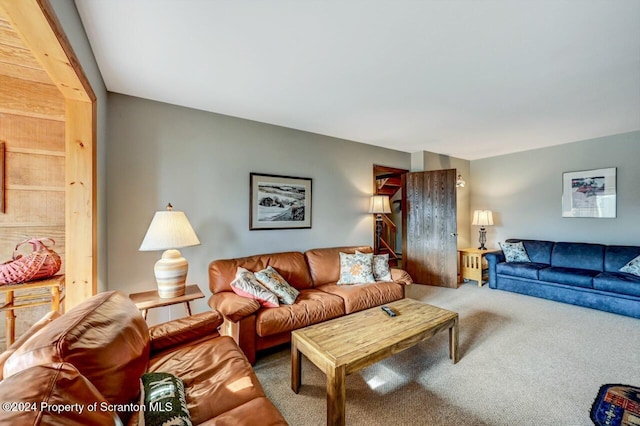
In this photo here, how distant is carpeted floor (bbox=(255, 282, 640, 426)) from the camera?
5.34 feet

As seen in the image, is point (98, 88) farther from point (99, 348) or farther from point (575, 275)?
point (575, 275)

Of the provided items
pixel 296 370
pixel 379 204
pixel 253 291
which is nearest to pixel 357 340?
pixel 296 370

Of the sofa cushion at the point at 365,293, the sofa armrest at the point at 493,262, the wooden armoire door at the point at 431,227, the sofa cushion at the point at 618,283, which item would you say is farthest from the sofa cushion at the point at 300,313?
the sofa cushion at the point at 618,283

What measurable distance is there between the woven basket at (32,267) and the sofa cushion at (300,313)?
1439 mm

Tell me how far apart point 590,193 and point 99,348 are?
19.6 feet

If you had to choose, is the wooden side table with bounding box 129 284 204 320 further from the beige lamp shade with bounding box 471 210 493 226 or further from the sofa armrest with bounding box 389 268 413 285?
the beige lamp shade with bounding box 471 210 493 226

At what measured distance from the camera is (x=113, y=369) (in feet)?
3.42

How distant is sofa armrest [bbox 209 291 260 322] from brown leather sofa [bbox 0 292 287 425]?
280 millimetres

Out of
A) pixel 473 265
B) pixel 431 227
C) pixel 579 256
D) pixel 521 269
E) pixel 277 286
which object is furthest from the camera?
pixel 473 265

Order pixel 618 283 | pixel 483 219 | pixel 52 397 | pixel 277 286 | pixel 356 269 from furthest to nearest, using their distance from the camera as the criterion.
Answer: pixel 483 219
pixel 356 269
pixel 618 283
pixel 277 286
pixel 52 397

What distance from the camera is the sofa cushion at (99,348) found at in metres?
0.87

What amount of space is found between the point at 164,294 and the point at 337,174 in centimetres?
264

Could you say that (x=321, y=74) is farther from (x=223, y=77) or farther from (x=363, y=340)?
(x=363, y=340)

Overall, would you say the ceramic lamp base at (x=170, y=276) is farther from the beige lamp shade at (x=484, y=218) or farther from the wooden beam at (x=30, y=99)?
the beige lamp shade at (x=484, y=218)
